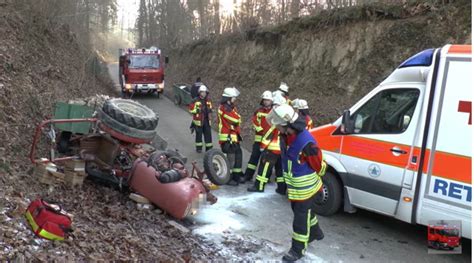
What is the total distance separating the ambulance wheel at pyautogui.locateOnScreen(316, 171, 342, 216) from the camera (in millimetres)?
6266

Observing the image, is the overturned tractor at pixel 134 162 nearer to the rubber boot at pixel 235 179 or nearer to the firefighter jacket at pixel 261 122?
the rubber boot at pixel 235 179

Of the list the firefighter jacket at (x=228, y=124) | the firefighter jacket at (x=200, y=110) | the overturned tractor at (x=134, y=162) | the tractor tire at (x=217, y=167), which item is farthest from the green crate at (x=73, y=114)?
the firefighter jacket at (x=200, y=110)

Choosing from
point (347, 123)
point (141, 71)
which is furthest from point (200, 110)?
point (141, 71)

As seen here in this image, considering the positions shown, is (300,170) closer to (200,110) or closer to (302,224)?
(302,224)

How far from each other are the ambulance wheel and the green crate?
4398mm

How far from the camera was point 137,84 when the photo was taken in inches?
867

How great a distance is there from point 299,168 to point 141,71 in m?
18.6

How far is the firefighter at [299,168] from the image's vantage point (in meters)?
4.76

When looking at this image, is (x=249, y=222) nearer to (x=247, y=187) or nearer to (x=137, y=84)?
(x=247, y=187)

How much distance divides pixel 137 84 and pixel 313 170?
18.4 m

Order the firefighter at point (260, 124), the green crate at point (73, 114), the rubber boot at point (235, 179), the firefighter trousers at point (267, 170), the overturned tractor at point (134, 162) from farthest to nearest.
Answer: the rubber boot at point (235, 179), the firefighter at point (260, 124), the green crate at point (73, 114), the firefighter trousers at point (267, 170), the overturned tractor at point (134, 162)

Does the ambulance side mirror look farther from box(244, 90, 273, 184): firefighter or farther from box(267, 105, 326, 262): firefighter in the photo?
box(244, 90, 273, 184): firefighter

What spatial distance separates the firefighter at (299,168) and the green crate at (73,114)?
4.32 meters

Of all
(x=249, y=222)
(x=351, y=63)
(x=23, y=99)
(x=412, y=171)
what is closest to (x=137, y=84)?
(x=351, y=63)
